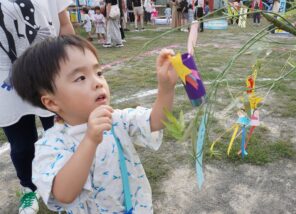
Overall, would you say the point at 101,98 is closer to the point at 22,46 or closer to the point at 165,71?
the point at 165,71

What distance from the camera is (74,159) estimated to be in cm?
86

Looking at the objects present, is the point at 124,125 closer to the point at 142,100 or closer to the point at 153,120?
the point at 153,120

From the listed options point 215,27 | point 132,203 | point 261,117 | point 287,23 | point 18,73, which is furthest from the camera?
point 215,27

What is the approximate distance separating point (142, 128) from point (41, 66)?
36cm

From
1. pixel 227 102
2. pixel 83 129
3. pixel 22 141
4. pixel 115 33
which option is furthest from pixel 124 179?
pixel 115 33

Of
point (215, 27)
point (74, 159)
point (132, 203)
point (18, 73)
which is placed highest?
point (18, 73)

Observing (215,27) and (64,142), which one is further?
(215,27)

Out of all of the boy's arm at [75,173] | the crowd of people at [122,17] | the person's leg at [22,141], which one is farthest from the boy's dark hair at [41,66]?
the crowd of people at [122,17]

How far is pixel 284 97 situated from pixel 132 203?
2413mm

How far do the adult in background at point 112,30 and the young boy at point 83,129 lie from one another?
19.4ft

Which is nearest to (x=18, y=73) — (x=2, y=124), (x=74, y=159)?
(x=74, y=159)

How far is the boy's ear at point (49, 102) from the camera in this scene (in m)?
1.00

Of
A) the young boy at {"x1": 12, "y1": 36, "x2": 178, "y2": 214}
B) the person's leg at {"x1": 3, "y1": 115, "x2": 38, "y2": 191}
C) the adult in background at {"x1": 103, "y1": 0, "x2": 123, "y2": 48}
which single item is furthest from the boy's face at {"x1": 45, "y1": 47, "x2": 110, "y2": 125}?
the adult in background at {"x1": 103, "y1": 0, "x2": 123, "y2": 48}

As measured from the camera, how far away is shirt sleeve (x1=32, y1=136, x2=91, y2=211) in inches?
35.5
